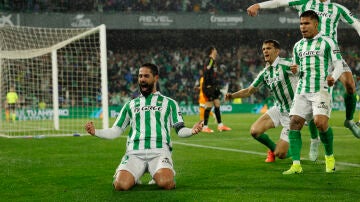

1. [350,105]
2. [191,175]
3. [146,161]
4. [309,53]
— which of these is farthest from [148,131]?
[350,105]

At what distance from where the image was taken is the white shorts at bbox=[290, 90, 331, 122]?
7422 millimetres

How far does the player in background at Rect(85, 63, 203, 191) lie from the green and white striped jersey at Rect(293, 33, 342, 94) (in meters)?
1.86

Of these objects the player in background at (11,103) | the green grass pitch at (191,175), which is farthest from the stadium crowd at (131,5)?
the green grass pitch at (191,175)

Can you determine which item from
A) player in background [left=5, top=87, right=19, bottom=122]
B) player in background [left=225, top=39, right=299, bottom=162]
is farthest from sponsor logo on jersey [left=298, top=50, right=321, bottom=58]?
player in background [left=5, top=87, right=19, bottom=122]

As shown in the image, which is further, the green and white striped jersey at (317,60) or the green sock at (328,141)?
the green sock at (328,141)

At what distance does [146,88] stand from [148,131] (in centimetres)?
46

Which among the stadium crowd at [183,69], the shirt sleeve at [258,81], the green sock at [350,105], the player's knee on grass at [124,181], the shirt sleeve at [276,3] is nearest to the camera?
the player's knee on grass at [124,181]

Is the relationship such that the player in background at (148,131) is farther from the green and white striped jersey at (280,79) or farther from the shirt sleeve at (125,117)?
the green and white striped jersey at (280,79)

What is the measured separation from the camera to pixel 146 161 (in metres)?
→ 6.61

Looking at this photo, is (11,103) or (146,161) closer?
(146,161)

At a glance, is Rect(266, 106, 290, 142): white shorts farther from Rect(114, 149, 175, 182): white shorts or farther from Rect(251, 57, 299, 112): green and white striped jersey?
Rect(114, 149, 175, 182): white shorts

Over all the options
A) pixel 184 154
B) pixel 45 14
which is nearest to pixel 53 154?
pixel 184 154

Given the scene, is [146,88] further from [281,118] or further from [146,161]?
[281,118]

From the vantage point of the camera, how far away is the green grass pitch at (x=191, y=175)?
6.02m
